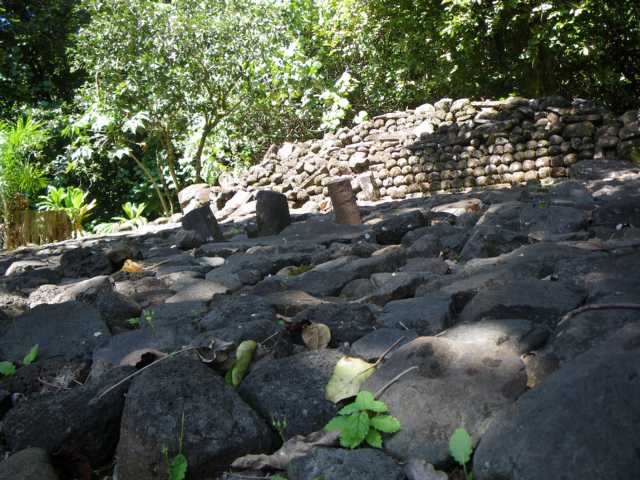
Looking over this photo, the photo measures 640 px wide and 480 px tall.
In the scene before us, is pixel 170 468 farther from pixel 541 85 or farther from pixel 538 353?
pixel 541 85

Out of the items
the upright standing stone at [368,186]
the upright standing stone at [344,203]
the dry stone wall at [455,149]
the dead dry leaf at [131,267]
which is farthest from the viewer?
the upright standing stone at [368,186]

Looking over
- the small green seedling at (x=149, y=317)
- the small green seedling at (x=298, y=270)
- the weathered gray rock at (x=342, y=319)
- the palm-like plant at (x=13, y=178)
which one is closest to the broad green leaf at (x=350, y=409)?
the weathered gray rock at (x=342, y=319)

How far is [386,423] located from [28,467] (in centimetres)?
90

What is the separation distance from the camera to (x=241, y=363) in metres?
1.82

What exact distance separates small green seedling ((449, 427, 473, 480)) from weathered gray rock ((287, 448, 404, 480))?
13 centimetres

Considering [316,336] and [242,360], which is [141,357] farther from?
[316,336]

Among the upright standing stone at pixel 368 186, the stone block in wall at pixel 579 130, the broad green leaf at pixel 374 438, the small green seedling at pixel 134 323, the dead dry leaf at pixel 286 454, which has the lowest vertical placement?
the upright standing stone at pixel 368 186

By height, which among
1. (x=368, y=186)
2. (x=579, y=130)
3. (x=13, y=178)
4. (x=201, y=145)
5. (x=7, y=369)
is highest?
(x=13, y=178)

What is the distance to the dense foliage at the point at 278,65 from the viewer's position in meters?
10.1

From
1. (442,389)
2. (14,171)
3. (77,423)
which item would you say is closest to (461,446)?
(442,389)

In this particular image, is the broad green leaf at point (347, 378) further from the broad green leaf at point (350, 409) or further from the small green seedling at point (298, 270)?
the small green seedling at point (298, 270)

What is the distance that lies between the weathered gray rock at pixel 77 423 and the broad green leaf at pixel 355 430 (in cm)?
68

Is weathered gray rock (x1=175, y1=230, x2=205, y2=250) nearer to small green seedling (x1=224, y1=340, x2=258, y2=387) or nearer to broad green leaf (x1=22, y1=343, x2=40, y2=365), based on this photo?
broad green leaf (x1=22, y1=343, x2=40, y2=365)

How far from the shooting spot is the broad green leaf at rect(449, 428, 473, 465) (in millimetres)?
1217
